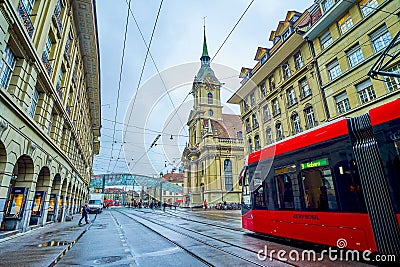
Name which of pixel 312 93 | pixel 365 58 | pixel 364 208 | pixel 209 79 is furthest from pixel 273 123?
pixel 209 79

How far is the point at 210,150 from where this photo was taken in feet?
152

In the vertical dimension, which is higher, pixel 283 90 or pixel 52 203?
pixel 283 90

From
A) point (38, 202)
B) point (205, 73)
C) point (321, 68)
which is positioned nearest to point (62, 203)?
point (38, 202)

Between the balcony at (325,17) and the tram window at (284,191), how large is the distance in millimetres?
14637

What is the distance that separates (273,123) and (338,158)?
59.4ft

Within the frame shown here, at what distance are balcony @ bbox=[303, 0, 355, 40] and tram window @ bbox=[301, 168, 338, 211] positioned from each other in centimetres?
1473

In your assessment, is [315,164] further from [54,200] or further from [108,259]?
[54,200]

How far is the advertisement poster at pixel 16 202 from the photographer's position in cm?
1116

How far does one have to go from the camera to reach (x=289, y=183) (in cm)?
772

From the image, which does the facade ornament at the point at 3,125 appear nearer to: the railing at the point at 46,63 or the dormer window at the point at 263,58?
the railing at the point at 46,63

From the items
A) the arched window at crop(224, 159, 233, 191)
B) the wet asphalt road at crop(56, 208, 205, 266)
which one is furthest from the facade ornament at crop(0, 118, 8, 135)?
the arched window at crop(224, 159, 233, 191)

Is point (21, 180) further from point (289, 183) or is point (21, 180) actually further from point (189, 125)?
point (189, 125)

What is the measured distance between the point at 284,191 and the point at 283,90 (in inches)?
658

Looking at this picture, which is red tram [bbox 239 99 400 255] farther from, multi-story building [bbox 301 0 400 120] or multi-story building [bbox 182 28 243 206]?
multi-story building [bbox 182 28 243 206]
